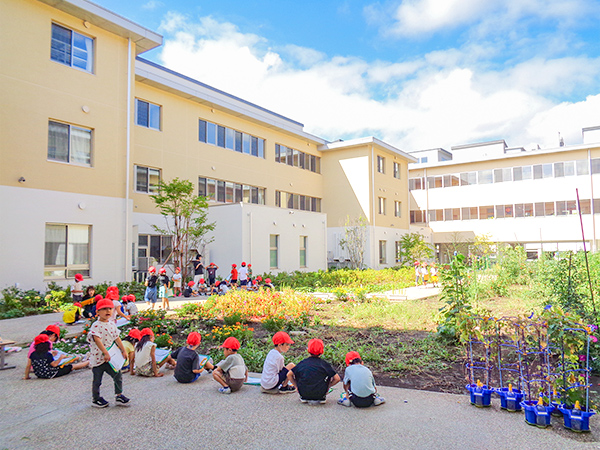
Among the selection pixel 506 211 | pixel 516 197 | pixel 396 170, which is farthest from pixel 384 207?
pixel 516 197

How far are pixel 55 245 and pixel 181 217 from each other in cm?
603

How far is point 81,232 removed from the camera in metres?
A: 14.8

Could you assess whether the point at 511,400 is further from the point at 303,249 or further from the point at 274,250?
the point at 303,249

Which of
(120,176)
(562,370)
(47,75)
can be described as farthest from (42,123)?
(562,370)

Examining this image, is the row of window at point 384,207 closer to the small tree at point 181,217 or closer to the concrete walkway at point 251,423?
the small tree at point 181,217

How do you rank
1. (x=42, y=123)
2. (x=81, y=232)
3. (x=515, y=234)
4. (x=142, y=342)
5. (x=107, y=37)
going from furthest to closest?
1. (x=515, y=234)
2. (x=107, y=37)
3. (x=81, y=232)
4. (x=42, y=123)
5. (x=142, y=342)

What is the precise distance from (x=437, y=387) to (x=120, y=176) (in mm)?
14052

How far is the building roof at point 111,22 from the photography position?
14188 millimetres

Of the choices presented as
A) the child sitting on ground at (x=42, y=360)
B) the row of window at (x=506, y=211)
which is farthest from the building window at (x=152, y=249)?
the row of window at (x=506, y=211)

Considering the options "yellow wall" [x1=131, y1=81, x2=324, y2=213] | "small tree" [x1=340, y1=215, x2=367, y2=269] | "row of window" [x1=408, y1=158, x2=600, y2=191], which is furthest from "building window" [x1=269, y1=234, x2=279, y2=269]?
"row of window" [x1=408, y1=158, x2=600, y2=191]

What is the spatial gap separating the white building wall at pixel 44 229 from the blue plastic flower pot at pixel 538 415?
45.8 ft

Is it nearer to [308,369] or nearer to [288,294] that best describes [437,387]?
[308,369]

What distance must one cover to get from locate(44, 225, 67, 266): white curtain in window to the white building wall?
0.96 feet

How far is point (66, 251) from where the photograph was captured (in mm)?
14312
